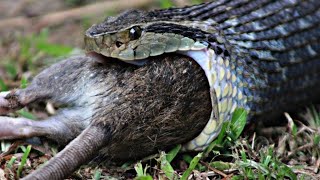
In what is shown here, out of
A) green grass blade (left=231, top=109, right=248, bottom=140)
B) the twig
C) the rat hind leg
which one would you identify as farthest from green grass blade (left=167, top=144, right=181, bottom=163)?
the twig

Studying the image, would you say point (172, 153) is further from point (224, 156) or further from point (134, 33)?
point (134, 33)

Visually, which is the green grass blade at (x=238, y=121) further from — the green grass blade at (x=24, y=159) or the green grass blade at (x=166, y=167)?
the green grass blade at (x=24, y=159)

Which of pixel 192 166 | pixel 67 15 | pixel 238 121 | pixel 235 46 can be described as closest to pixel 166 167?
pixel 192 166

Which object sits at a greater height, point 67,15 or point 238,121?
point 67,15

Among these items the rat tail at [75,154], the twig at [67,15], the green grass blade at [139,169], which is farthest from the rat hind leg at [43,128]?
the twig at [67,15]

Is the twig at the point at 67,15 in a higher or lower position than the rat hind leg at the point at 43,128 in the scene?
higher

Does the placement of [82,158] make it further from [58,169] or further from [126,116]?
[126,116]
